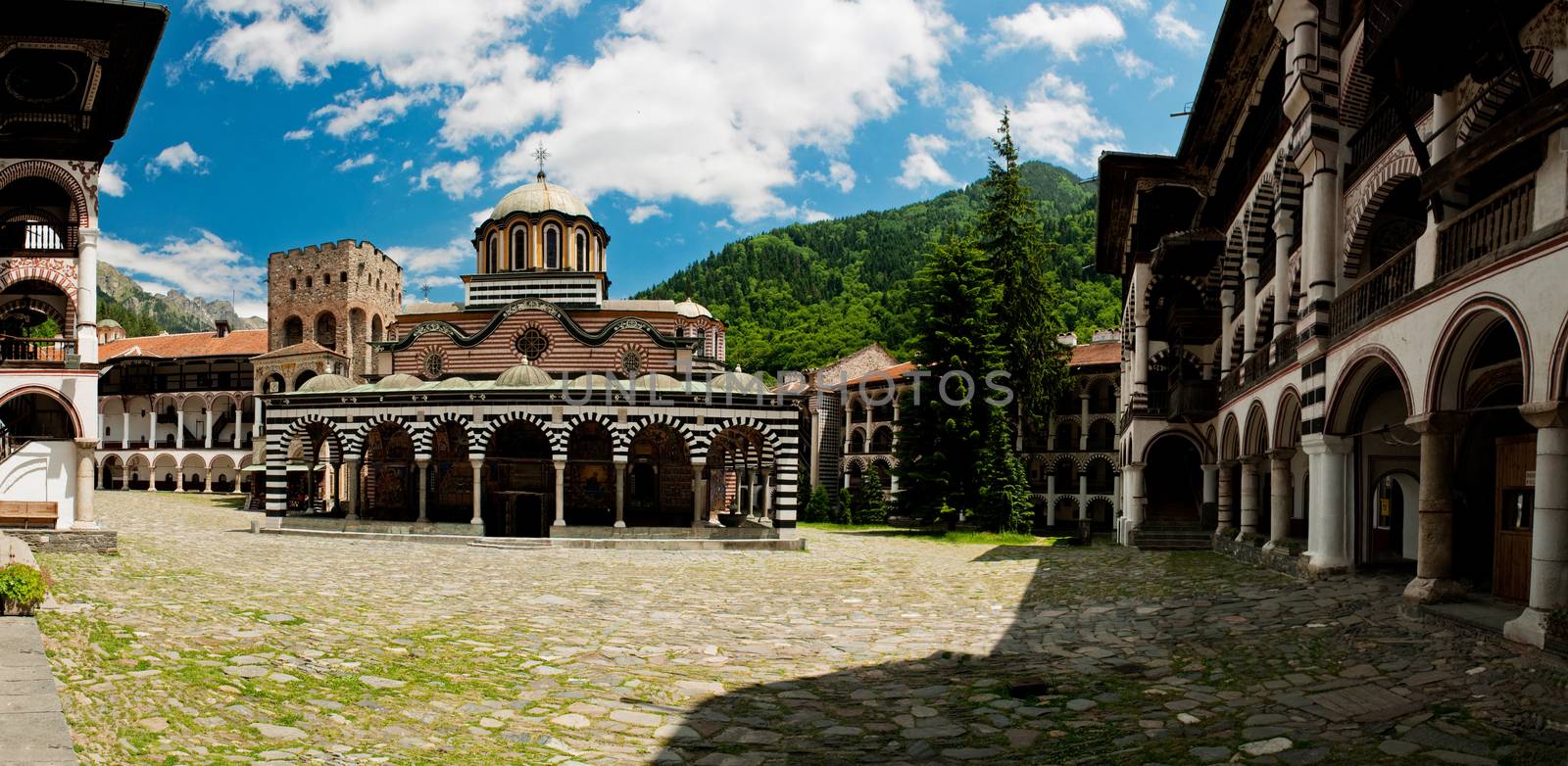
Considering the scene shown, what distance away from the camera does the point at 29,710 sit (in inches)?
220

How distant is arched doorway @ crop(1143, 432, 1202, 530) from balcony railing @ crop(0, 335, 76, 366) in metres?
25.6

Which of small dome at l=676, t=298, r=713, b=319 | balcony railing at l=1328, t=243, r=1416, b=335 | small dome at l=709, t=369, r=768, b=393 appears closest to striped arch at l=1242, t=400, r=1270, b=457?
balcony railing at l=1328, t=243, r=1416, b=335

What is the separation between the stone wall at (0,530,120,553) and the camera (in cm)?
1661

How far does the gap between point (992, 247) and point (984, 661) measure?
1252 inches

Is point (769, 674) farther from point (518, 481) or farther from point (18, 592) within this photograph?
point (518, 481)

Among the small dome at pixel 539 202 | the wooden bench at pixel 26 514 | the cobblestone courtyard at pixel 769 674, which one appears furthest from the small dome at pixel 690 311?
the cobblestone courtyard at pixel 769 674

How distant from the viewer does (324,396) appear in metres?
27.5

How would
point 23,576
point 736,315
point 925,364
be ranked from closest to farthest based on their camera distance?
point 23,576 → point 925,364 → point 736,315

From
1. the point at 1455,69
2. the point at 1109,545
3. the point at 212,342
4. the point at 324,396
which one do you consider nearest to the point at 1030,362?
the point at 1109,545

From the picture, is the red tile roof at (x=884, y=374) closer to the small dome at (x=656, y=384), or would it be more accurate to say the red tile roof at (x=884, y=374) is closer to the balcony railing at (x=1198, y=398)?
the small dome at (x=656, y=384)

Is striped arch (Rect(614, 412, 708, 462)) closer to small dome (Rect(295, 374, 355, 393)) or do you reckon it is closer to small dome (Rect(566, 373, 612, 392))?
small dome (Rect(566, 373, 612, 392))

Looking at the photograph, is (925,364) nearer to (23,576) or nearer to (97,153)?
(97,153)

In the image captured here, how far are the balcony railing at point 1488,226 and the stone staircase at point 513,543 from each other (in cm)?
1900

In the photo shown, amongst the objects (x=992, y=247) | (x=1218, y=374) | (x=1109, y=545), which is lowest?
(x=1109, y=545)
